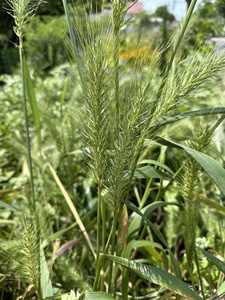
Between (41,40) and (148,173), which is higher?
(41,40)

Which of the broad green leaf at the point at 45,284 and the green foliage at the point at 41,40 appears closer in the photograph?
the broad green leaf at the point at 45,284

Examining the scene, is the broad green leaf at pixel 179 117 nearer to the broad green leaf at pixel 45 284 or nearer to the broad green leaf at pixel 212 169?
the broad green leaf at pixel 212 169

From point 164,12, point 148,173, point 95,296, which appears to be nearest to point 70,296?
point 95,296

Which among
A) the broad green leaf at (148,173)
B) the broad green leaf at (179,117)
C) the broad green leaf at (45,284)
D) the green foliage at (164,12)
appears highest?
the green foliage at (164,12)

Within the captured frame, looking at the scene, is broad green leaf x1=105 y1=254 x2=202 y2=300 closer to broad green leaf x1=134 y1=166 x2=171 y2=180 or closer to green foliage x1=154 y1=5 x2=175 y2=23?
broad green leaf x1=134 y1=166 x2=171 y2=180

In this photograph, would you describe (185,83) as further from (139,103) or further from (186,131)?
(186,131)

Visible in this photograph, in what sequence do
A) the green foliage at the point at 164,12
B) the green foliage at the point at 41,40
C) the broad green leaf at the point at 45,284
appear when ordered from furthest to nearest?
the green foliage at the point at 41,40 → the green foliage at the point at 164,12 → the broad green leaf at the point at 45,284

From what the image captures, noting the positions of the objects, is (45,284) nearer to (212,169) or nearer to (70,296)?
(70,296)

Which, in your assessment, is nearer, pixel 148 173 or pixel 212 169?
pixel 212 169

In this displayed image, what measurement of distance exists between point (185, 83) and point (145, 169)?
204 mm

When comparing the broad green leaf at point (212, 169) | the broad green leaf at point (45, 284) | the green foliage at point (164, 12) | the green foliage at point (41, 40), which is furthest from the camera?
the green foliage at point (41, 40)

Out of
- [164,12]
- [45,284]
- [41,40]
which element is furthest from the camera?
[41,40]

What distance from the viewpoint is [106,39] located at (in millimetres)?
532

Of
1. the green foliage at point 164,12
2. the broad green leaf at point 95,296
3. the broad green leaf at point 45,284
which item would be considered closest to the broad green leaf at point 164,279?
the broad green leaf at point 95,296
